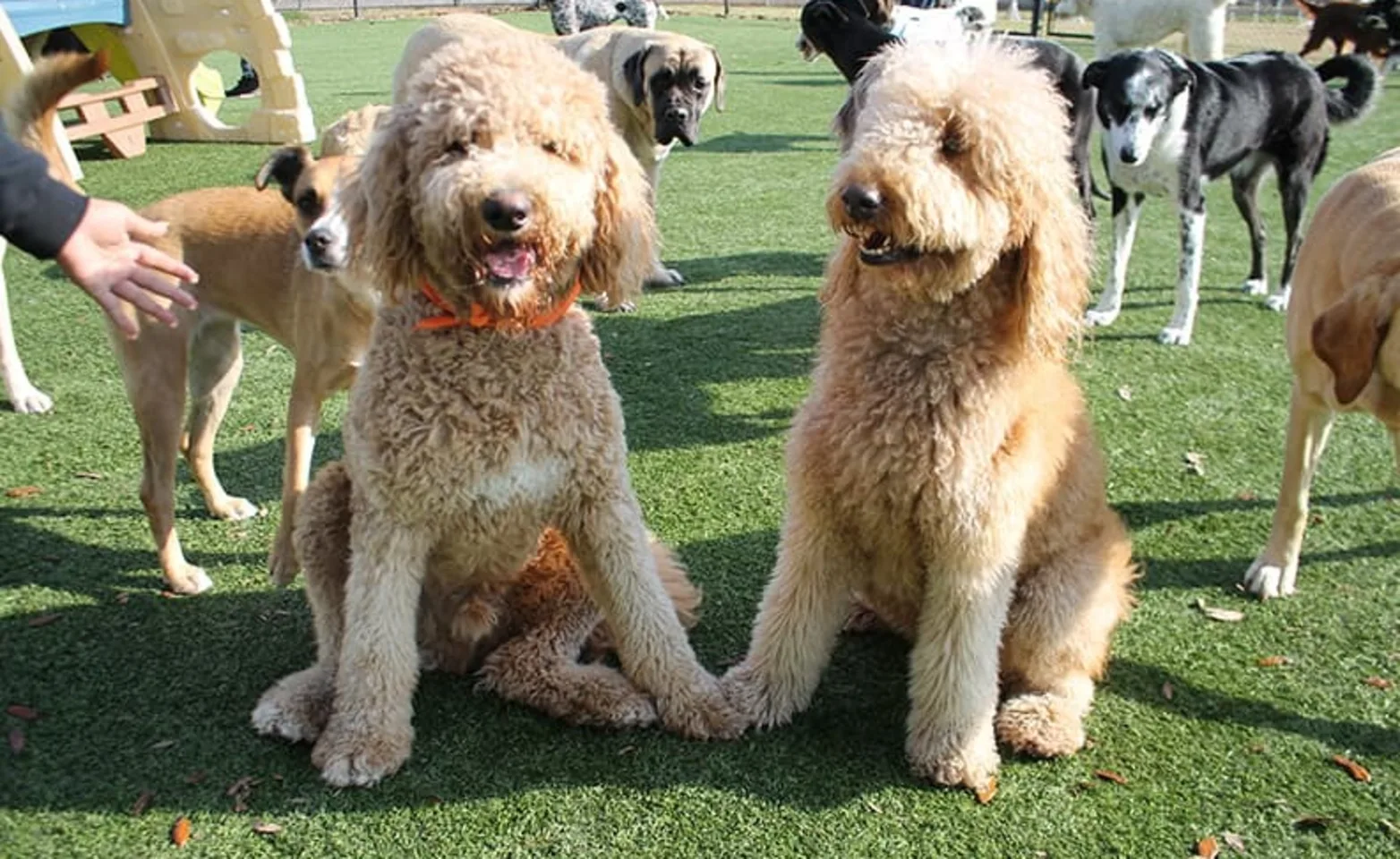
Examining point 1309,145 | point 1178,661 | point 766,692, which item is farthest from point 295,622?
point 1309,145

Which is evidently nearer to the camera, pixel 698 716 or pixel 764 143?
pixel 698 716

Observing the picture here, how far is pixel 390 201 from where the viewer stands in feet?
7.20

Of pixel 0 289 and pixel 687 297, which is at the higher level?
pixel 0 289

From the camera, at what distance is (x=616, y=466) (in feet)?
8.01

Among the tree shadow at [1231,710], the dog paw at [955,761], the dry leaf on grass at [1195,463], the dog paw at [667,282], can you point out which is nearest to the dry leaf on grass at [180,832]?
the dog paw at [955,761]

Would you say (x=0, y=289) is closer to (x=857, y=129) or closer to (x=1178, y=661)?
(x=857, y=129)

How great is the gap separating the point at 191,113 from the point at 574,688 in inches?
368

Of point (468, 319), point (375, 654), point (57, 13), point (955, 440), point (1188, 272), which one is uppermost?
point (57, 13)

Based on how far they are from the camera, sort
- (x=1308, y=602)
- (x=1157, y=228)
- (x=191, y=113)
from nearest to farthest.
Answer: (x=1308, y=602), (x=1157, y=228), (x=191, y=113)

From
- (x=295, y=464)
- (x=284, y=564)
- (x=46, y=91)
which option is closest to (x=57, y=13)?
(x=46, y=91)

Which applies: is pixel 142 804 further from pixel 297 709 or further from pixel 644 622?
pixel 644 622

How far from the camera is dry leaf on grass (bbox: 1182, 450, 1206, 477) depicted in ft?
13.1

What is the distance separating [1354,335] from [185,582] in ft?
11.3

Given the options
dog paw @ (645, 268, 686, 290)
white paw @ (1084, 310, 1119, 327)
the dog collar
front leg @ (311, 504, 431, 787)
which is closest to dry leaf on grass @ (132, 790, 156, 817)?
front leg @ (311, 504, 431, 787)
